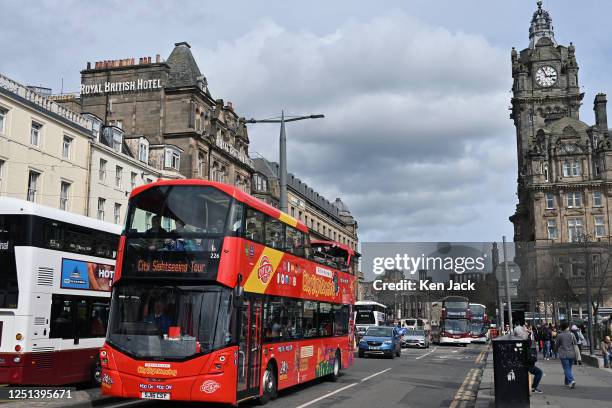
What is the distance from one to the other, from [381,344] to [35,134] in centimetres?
2126

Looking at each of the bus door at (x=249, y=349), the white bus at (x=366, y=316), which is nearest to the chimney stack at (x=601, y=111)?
the white bus at (x=366, y=316)

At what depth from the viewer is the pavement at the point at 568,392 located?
12.6 meters

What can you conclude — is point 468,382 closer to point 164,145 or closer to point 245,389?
point 245,389

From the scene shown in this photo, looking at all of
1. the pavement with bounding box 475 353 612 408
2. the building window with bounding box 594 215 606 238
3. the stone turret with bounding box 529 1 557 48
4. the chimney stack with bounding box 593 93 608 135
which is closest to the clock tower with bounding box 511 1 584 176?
the chimney stack with bounding box 593 93 608 135

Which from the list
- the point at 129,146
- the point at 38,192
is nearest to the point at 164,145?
the point at 129,146

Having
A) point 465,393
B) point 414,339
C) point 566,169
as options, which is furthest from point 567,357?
point 566,169

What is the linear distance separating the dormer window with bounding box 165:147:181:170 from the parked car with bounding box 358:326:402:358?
21.3m

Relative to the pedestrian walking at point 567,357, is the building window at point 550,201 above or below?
above

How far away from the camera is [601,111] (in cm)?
9225

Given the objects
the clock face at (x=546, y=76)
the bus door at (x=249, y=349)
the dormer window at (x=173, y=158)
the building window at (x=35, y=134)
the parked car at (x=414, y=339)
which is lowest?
the parked car at (x=414, y=339)

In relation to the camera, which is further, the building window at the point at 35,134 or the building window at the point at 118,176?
the building window at the point at 118,176

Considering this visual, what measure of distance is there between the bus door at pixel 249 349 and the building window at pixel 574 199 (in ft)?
244

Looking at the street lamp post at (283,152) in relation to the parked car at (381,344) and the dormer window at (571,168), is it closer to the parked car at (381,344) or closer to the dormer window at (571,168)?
the parked car at (381,344)

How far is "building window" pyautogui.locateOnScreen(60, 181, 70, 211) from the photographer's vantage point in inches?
1372
